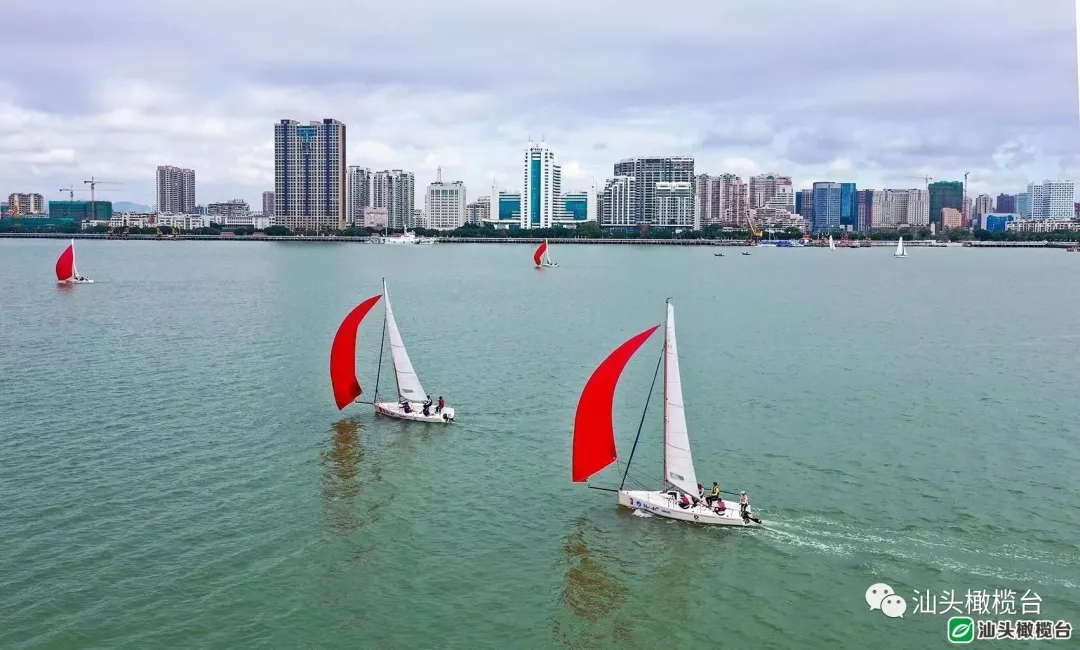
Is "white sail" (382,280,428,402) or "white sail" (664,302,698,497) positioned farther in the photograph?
"white sail" (382,280,428,402)

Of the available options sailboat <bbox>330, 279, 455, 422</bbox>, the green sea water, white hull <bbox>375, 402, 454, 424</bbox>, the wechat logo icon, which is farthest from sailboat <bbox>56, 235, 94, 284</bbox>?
the wechat logo icon

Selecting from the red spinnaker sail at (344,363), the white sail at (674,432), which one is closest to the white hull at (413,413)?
the red spinnaker sail at (344,363)

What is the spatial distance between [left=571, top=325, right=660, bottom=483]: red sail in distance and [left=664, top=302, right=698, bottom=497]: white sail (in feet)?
3.37

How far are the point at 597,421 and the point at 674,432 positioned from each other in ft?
7.86

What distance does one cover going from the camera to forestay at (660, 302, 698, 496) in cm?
2636

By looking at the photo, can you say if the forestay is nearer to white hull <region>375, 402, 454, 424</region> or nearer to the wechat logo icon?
the wechat logo icon

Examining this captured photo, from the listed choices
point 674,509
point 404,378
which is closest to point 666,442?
point 674,509

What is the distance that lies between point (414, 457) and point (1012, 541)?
1896cm

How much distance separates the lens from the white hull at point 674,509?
84.9ft

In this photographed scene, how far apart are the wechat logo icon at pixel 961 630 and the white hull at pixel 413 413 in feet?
68.5

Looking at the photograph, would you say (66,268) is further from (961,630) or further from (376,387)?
(961,630)

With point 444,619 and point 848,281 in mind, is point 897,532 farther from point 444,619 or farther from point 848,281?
point 848,281

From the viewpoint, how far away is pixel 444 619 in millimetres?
21062

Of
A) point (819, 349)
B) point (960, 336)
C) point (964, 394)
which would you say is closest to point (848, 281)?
point (960, 336)
